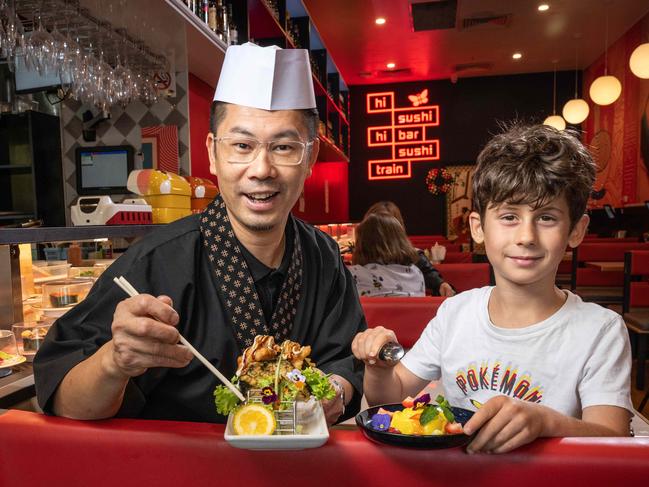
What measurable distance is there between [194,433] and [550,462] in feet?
1.70

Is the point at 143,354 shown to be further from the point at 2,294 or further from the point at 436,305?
the point at 436,305

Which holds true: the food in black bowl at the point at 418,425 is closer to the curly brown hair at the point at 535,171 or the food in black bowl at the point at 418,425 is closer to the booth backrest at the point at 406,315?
the curly brown hair at the point at 535,171

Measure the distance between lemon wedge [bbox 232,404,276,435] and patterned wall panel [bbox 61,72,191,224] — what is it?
9.36 ft

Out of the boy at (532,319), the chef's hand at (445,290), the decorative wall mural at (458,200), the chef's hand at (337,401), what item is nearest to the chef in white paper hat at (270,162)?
the chef's hand at (337,401)

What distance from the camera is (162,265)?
1.18 m

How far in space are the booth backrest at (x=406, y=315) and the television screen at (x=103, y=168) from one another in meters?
2.00

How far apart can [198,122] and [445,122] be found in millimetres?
7841

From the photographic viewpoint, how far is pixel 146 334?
76 centimetres

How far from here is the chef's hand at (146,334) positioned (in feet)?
2.51

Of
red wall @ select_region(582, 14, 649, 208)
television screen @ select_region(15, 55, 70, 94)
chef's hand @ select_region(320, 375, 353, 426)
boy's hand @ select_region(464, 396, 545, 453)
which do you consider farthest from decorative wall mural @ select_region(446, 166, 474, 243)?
boy's hand @ select_region(464, 396, 545, 453)

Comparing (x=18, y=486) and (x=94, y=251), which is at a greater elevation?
(x=94, y=251)

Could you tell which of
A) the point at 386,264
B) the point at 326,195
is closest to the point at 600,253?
the point at 386,264

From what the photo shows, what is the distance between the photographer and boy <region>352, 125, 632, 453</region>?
1.10m

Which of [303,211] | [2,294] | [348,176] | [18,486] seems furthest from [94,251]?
[348,176]
